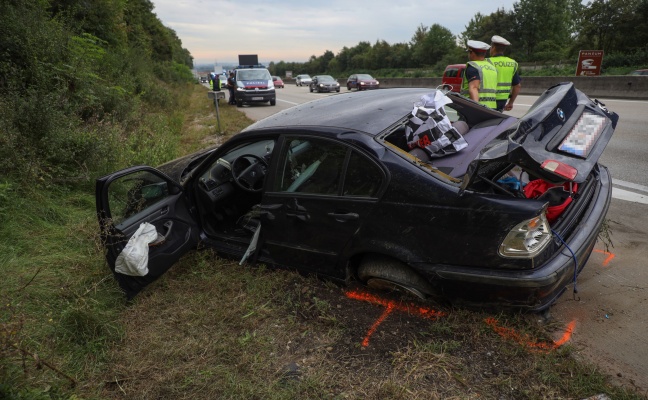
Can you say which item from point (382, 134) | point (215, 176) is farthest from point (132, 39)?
point (382, 134)

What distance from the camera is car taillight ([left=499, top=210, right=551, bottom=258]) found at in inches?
87.2

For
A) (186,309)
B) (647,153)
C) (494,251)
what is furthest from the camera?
(647,153)

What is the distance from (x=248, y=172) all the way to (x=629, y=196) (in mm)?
4308

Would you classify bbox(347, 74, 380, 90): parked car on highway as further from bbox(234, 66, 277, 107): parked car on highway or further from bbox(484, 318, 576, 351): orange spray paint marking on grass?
bbox(484, 318, 576, 351): orange spray paint marking on grass

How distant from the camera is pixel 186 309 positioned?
3223 mm

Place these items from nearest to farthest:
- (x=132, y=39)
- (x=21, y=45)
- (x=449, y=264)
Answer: (x=449, y=264), (x=21, y=45), (x=132, y=39)

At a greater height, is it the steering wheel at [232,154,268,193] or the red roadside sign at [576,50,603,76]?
the red roadside sign at [576,50,603,76]

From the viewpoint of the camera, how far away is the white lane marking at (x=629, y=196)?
4500 mm

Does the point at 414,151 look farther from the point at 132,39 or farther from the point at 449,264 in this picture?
the point at 132,39

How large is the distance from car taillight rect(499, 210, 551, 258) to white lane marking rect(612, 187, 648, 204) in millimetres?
3146

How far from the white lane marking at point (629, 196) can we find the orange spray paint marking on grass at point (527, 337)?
108 inches

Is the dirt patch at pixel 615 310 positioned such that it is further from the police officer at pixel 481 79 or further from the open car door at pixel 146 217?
the open car door at pixel 146 217

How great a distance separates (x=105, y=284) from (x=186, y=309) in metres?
0.88

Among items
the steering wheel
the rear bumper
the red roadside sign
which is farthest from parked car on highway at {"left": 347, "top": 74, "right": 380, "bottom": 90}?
the rear bumper
